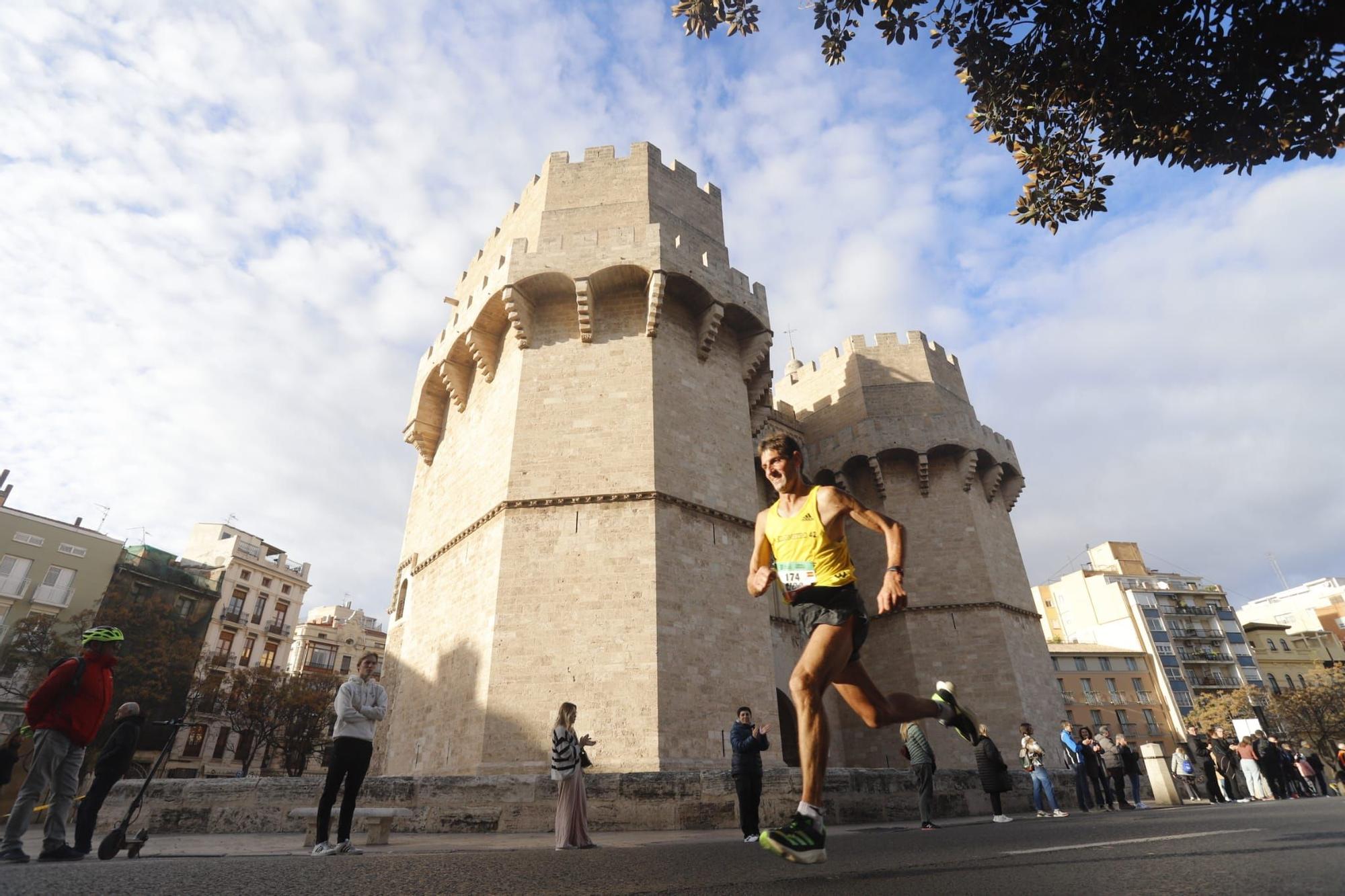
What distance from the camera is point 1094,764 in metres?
12.1

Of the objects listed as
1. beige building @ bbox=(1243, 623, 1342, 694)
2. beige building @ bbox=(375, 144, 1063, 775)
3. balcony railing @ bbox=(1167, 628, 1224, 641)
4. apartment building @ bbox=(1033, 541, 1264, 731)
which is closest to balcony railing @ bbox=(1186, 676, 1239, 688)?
apartment building @ bbox=(1033, 541, 1264, 731)

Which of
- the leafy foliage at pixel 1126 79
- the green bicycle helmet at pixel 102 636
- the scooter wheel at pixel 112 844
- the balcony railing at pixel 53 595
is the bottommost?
the scooter wheel at pixel 112 844

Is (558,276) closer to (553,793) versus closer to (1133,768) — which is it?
(553,793)

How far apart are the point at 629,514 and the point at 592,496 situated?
2.38ft

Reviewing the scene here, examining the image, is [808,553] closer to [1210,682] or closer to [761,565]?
[761,565]

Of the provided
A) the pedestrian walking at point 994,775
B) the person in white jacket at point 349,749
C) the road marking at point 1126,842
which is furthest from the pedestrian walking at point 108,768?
the pedestrian walking at point 994,775

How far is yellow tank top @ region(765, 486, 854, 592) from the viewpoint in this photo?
305 cm

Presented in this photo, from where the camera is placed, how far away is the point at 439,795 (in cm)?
785

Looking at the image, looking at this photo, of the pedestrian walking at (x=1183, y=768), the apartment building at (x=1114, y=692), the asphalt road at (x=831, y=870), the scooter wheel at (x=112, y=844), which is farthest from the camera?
the apartment building at (x=1114, y=692)

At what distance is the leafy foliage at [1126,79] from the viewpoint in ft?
14.3

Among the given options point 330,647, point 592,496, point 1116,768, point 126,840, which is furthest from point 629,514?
point 330,647

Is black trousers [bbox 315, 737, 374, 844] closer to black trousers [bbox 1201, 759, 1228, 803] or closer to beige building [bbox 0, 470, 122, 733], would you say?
black trousers [bbox 1201, 759, 1228, 803]

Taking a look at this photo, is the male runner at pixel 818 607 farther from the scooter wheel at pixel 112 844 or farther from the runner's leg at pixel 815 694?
the scooter wheel at pixel 112 844

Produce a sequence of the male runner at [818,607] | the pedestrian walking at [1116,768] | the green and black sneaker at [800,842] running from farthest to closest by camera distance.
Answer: the pedestrian walking at [1116,768] < the male runner at [818,607] < the green and black sneaker at [800,842]
